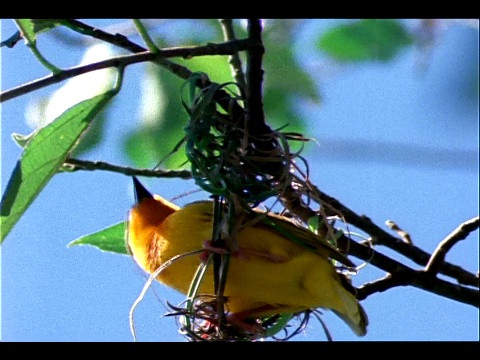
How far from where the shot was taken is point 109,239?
1.87 meters

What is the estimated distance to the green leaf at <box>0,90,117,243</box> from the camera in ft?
4.67

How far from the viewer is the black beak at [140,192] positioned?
2.19m

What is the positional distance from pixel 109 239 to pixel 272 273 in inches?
18.4

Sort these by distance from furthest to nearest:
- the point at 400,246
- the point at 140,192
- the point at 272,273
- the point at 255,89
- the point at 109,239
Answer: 1. the point at 140,192
2. the point at 400,246
3. the point at 109,239
4. the point at 272,273
5. the point at 255,89

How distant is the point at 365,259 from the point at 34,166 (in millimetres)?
747

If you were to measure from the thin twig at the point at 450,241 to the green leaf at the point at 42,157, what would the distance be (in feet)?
2.67

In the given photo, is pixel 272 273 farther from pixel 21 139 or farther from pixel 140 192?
pixel 140 192

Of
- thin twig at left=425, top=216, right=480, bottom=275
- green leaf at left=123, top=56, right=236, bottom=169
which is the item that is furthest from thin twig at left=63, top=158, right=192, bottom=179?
thin twig at left=425, top=216, right=480, bottom=275

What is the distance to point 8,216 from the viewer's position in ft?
4.67

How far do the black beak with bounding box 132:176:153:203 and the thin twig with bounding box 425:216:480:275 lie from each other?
0.78 metres

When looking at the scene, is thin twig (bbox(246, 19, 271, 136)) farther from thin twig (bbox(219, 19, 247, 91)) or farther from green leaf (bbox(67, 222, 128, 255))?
green leaf (bbox(67, 222, 128, 255))

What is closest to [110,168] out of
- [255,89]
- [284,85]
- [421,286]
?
[255,89]

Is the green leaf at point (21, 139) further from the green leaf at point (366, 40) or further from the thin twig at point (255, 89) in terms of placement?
the green leaf at point (366, 40)

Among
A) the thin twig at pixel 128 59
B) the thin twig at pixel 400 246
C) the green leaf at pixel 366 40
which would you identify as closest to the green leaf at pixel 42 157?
the thin twig at pixel 128 59
